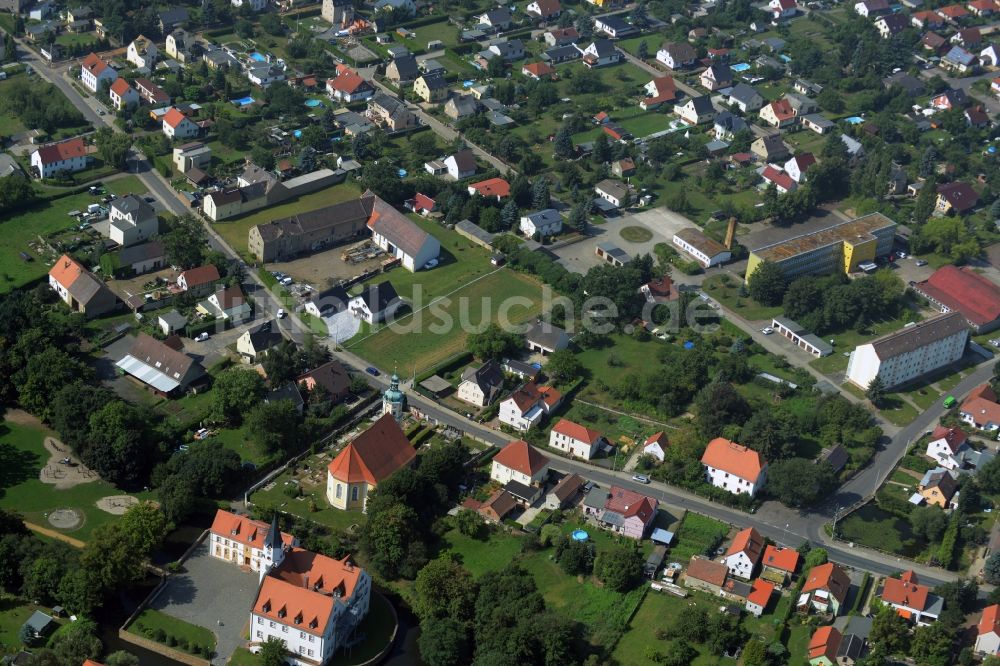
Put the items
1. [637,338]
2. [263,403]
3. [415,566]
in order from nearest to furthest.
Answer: [415,566]
[263,403]
[637,338]

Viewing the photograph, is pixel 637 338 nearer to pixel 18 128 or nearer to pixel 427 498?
pixel 427 498

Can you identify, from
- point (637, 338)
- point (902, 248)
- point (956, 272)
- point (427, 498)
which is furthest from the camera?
point (902, 248)

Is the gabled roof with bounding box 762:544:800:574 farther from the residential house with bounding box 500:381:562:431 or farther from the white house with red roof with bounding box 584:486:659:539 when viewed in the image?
the residential house with bounding box 500:381:562:431

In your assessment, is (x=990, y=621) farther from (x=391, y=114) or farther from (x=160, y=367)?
(x=391, y=114)

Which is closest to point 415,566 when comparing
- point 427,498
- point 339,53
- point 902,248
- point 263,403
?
point 427,498

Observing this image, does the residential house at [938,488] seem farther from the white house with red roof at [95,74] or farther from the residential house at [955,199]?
the white house with red roof at [95,74]

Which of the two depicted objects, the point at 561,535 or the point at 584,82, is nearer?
the point at 561,535

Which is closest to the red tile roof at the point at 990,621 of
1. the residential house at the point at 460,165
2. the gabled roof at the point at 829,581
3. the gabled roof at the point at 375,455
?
the gabled roof at the point at 829,581
